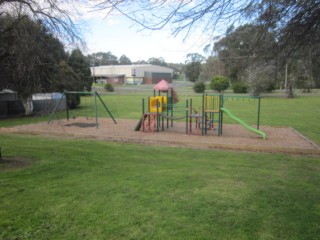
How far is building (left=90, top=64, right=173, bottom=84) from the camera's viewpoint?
84.6 meters

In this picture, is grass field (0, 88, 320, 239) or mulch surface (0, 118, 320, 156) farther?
mulch surface (0, 118, 320, 156)

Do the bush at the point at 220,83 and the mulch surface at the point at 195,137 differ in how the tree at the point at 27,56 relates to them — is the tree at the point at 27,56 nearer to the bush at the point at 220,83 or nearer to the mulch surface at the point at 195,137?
the mulch surface at the point at 195,137

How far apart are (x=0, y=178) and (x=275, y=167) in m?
5.95

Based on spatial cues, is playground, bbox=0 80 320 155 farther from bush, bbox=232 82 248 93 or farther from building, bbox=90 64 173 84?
building, bbox=90 64 173 84

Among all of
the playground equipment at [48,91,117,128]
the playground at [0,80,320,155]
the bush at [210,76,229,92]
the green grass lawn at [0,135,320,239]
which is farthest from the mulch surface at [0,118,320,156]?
the bush at [210,76,229,92]

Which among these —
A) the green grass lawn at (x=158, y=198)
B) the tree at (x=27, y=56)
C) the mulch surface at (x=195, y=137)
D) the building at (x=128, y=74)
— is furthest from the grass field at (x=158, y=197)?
the building at (x=128, y=74)

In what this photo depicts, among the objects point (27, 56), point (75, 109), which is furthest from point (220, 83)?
point (27, 56)

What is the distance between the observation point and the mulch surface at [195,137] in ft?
31.6

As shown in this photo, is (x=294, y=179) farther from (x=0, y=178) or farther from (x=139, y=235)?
(x=0, y=178)

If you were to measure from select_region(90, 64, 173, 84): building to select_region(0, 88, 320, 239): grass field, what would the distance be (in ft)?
254

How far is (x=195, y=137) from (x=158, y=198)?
6.67m

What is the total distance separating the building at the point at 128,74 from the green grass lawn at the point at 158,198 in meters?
77.6

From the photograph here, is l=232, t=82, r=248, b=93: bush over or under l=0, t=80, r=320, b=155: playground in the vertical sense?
over

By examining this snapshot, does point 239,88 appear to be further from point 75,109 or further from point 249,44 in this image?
point 249,44
